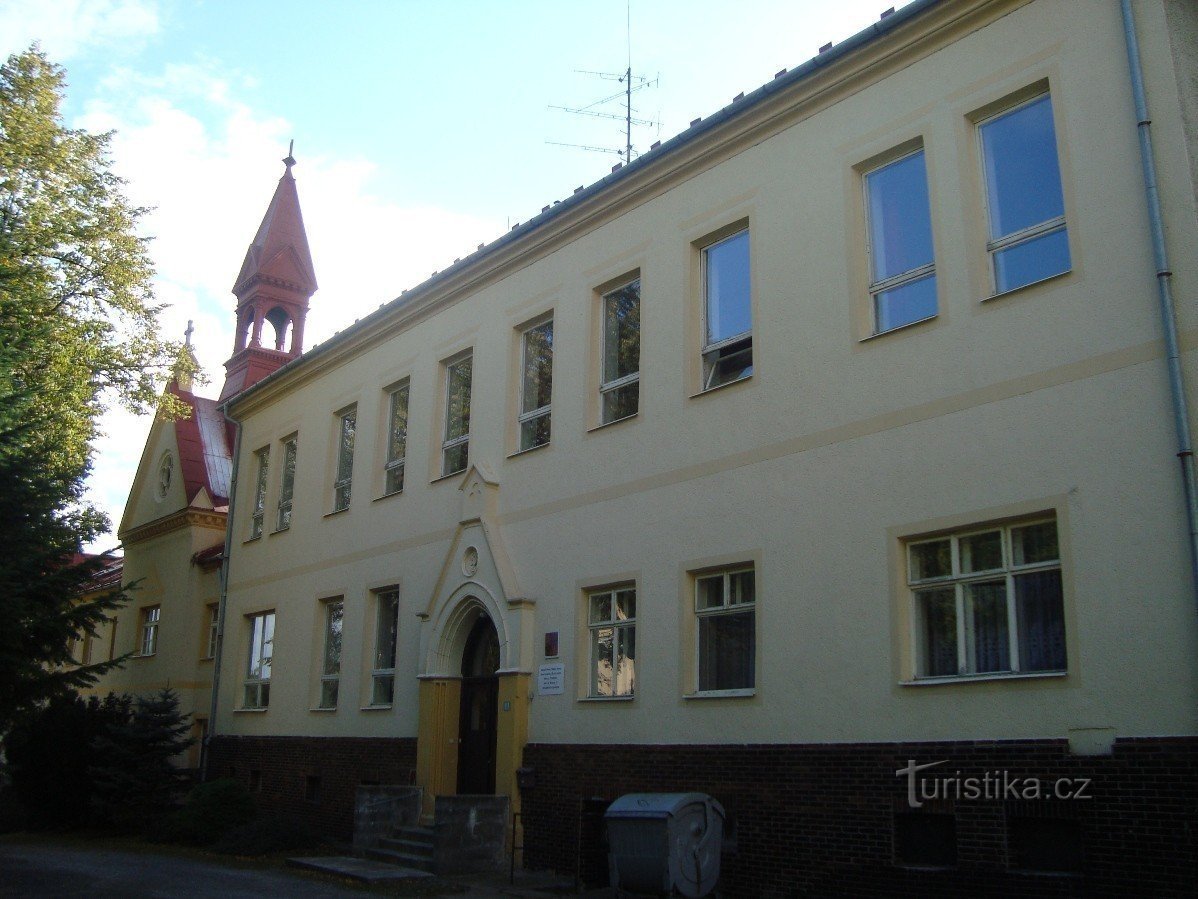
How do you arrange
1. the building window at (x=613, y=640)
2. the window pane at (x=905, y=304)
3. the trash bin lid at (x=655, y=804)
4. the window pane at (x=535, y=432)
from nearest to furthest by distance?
the trash bin lid at (x=655, y=804) < the window pane at (x=905, y=304) < the building window at (x=613, y=640) < the window pane at (x=535, y=432)

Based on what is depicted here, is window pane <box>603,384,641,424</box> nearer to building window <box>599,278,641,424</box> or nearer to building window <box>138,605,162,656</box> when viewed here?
building window <box>599,278,641,424</box>

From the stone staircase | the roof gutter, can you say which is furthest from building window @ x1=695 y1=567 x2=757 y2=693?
the roof gutter

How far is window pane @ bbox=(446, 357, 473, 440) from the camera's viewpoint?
18.6m

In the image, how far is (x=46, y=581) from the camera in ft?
60.4

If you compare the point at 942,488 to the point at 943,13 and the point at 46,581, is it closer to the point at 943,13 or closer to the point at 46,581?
the point at 943,13

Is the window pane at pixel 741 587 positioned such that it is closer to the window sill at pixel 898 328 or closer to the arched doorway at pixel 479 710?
the window sill at pixel 898 328

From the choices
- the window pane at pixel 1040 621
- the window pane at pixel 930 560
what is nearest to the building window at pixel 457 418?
the window pane at pixel 930 560

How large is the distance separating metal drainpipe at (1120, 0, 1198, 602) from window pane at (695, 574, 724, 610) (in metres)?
5.41

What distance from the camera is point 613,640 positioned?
14.6 metres

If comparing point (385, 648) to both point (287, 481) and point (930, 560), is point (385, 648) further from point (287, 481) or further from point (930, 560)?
point (930, 560)

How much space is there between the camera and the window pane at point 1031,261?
1062cm

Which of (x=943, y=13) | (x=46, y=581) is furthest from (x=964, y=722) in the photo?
(x=46, y=581)

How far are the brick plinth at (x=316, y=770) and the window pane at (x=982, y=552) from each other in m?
9.89

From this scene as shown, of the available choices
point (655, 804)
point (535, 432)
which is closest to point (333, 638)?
point (535, 432)
